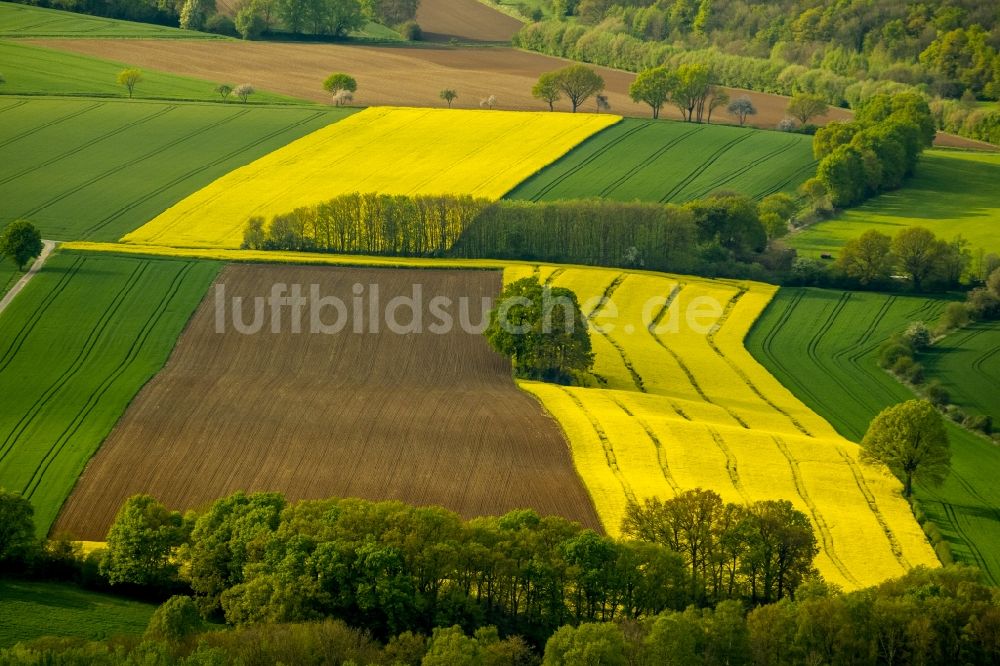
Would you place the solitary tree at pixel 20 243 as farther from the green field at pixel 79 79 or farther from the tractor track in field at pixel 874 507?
the tractor track in field at pixel 874 507

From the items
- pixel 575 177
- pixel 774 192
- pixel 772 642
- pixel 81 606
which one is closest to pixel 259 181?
pixel 575 177

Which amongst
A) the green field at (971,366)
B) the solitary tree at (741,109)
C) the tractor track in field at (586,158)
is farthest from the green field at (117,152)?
the green field at (971,366)

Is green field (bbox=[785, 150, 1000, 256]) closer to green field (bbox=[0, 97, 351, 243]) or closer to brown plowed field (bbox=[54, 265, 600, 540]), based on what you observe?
brown plowed field (bbox=[54, 265, 600, 540])

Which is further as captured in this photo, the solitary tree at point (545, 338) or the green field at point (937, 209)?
the green field at point (937, 209)

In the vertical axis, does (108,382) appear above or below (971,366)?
below

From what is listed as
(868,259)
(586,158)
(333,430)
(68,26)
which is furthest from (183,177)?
(868,259)

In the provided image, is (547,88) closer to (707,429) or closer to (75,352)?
(75,352)

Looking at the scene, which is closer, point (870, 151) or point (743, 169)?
point (870, 151)
